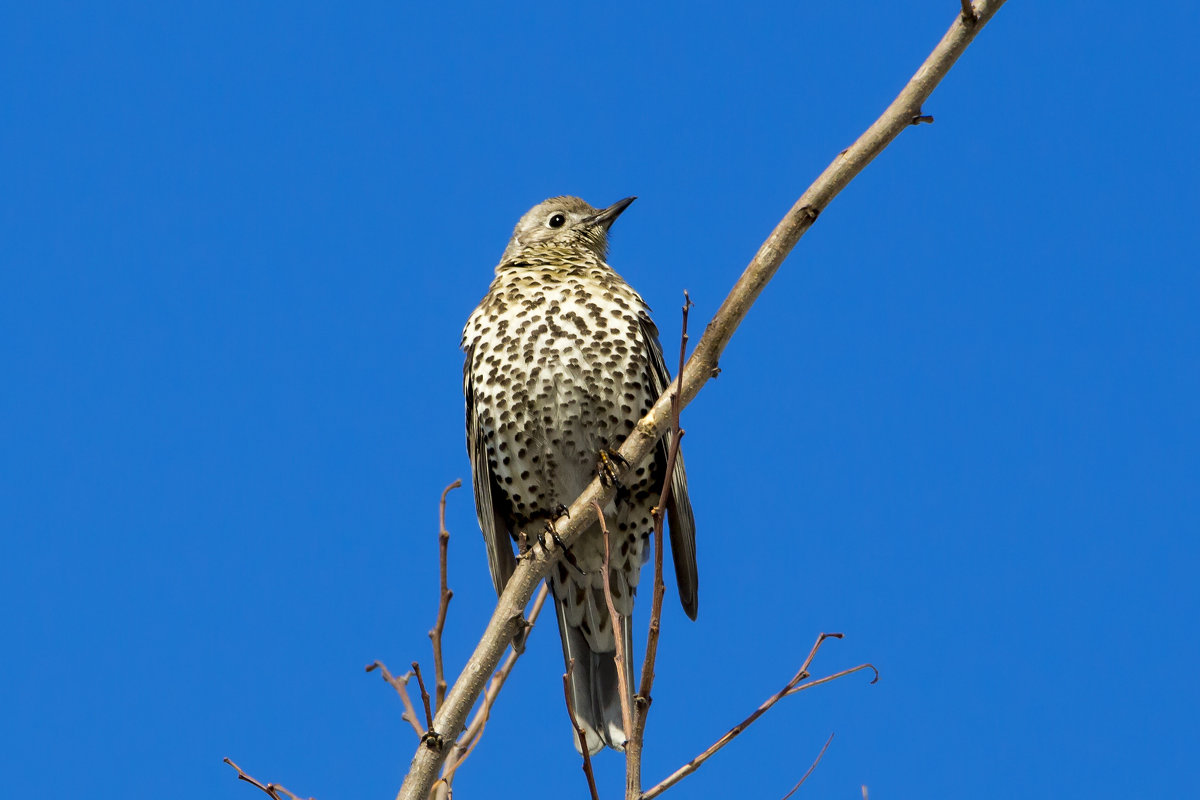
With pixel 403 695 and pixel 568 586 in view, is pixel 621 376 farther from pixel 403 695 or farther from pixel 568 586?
pixel 403 695

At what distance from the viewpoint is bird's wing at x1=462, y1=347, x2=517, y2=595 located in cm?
687

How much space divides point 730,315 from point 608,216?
3.66 metres

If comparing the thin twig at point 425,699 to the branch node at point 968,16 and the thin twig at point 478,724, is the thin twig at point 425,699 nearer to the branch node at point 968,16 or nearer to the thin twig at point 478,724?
the thin twig at point 478,724

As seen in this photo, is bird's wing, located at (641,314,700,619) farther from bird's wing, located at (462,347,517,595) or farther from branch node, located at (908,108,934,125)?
branch node, located at (908,108,934,125)

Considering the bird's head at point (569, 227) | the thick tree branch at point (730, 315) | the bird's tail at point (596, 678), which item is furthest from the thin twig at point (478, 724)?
the bird's head at point (569, 227)

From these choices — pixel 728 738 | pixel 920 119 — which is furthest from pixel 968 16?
pixel 728 738

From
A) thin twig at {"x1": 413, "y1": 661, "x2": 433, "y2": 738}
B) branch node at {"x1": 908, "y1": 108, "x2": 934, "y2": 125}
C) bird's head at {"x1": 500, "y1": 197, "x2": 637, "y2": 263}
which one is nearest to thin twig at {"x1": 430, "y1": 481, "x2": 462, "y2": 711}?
thin twig at {"x1": 413, "y1": 661, "x2": 433, "y2": 738}

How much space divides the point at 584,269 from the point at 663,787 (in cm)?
443

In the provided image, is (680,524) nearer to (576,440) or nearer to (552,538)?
(576,440)

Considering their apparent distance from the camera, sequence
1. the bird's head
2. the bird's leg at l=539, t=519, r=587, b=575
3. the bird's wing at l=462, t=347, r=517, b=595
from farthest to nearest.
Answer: the bird's head
the bird's wing at l=462, t=347, r=517, b=595
the bird's leg at l=539, t=519, r=587, b=575

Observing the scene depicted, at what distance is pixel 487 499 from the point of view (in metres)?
6.89

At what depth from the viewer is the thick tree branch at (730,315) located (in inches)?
163

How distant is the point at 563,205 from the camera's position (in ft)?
26.8

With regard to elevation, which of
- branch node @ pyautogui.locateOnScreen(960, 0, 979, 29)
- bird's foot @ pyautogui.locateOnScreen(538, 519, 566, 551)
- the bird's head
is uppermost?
the bird's head
